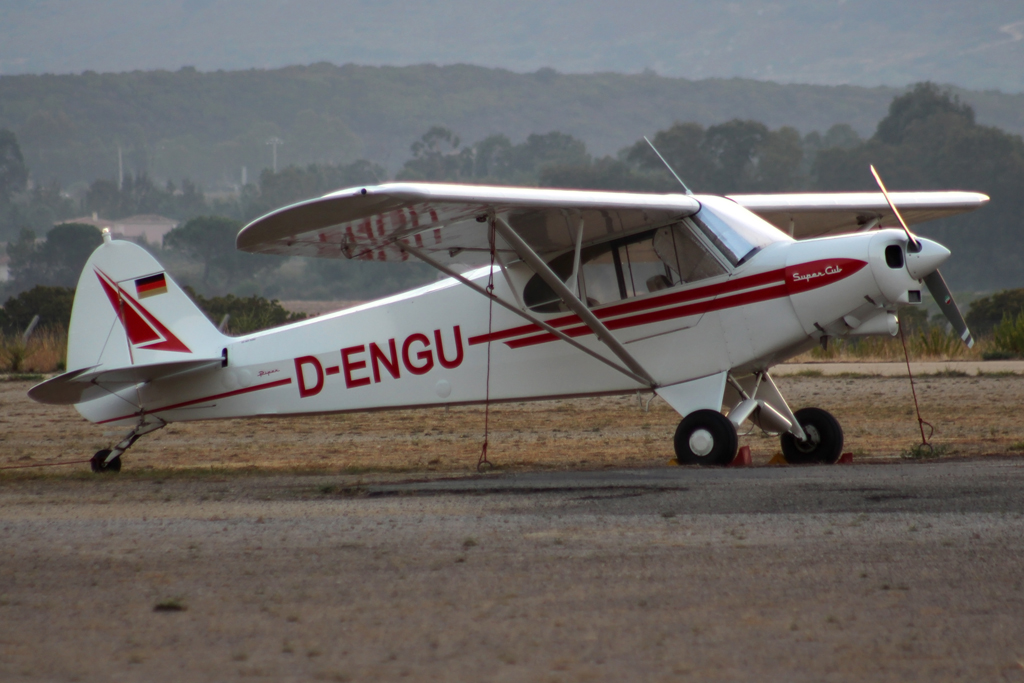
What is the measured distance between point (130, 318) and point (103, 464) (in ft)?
4.82

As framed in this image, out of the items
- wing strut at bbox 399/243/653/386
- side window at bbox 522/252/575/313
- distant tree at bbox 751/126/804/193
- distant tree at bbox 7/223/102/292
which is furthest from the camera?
distant tree at bbox 751/126/804/193

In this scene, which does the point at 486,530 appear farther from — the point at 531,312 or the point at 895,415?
the point at 895,415

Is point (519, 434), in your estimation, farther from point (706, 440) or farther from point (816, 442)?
point (706, 440)

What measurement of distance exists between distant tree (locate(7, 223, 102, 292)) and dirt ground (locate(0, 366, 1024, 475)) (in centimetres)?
8953

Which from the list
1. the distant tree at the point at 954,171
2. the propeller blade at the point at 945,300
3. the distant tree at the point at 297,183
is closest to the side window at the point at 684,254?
the propeller blade at the point at 945,300

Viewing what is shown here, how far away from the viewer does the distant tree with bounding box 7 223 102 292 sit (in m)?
103

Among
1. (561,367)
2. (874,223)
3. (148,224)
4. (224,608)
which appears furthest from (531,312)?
(148,224)

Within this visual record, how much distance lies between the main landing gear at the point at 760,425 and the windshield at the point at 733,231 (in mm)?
1111

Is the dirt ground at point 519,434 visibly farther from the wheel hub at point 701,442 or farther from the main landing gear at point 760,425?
the wheel hub at point 701,442

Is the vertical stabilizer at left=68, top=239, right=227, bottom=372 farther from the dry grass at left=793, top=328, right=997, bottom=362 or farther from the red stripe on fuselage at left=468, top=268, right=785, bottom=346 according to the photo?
the dry grass at left=793, top=328, right=997, bottom=362

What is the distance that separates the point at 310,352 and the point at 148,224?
160 metres

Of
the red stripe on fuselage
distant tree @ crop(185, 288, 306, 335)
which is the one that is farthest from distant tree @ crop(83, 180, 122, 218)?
the red stripe on fuselage

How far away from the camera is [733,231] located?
9492 mm

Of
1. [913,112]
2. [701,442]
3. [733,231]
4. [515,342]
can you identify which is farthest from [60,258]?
[701,442]
